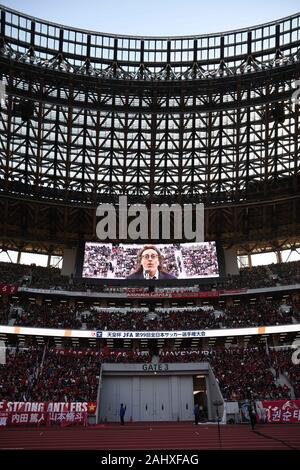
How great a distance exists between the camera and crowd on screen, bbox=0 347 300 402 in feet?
118

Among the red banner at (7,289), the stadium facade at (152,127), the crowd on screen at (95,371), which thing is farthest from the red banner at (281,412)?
the red banner at (7,289)

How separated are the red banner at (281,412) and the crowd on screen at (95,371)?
9.63 ft

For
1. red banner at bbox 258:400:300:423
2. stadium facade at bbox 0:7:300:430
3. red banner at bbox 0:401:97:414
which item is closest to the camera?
red banner at bbox 258:400:300:423

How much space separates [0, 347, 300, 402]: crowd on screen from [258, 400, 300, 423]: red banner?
116 inches

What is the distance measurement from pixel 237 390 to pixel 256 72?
2556 centimetres

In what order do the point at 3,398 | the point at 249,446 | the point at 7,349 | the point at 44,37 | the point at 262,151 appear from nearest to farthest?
1. the point at 249,446
2. the point at 3,398
3. the point at 7,349
4. the point at 44,37
5. the point at 262,151

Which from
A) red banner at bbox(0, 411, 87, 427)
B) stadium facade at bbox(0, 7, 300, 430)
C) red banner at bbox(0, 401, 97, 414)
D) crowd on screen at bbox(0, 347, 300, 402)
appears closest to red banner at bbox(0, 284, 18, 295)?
stadium facade at bbox(0, 7, 300, 430)

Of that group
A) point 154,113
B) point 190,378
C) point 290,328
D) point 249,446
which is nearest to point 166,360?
point 190,378

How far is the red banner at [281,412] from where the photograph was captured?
2983cm

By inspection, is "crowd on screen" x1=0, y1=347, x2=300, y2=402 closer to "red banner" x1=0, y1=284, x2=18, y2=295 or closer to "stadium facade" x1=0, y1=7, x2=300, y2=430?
"stadium facade" x1=0, y1=7, x2=300, y2=430

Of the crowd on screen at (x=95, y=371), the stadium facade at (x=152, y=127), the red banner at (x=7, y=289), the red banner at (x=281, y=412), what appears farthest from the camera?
the red banner at (x=7, y=289)

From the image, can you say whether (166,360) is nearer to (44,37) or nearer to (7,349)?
(7,349)

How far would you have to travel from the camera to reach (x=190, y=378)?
4178cm

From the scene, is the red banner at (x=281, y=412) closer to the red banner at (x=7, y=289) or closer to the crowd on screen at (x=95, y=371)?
the crowd on screen at (x=95, y=371)
